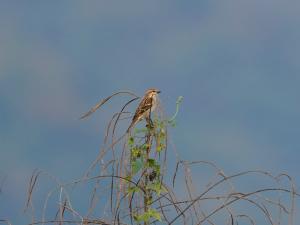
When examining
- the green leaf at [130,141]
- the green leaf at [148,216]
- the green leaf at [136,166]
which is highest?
the green leaf at [130,141]

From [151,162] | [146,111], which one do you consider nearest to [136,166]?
[151,162]

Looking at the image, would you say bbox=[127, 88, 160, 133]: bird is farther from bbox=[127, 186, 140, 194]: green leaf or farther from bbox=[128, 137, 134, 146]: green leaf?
bbox=[127, 186, 140, 194]: green leaf

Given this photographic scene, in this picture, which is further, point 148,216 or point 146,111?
point 146,111

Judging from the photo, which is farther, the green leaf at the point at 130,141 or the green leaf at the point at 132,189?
the green leaf at the point at 130,141

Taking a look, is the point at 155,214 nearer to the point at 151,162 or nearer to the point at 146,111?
the point at 151,162

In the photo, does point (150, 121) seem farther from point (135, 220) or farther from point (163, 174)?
point (135, 220)

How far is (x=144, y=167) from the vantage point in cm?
395

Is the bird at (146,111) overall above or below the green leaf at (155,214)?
above

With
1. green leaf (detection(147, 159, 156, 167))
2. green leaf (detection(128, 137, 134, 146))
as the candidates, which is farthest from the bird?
green leaf (detection(147, 159, 156, 167))

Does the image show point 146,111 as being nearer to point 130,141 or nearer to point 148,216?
point 130,141

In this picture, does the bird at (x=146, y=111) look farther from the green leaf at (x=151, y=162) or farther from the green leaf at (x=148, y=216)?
the green leaf at (x=148, y=216)

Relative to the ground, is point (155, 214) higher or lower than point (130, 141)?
lower

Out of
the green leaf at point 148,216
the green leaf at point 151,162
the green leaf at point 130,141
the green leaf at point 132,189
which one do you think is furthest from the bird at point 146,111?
the green leaf at point 148,216

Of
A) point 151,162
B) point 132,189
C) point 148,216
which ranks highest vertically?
point 151,162
